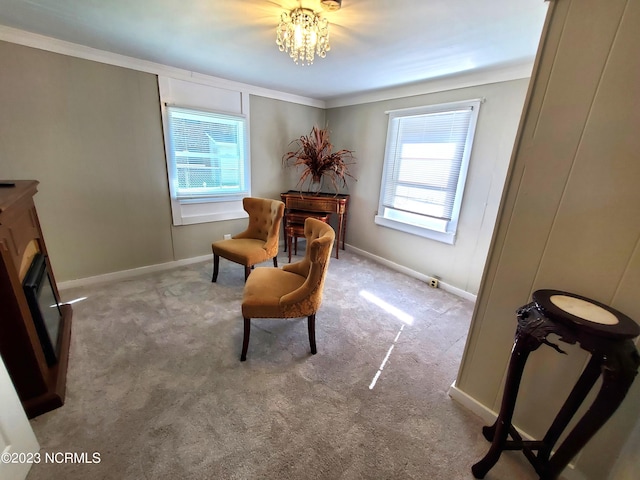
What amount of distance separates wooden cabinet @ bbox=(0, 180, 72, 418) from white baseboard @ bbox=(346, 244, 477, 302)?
3.33m

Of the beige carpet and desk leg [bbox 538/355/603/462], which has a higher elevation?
desk leg [bbox 538/355/603/462]

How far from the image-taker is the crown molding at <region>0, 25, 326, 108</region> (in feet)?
6.81

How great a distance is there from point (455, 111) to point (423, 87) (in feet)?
1.65

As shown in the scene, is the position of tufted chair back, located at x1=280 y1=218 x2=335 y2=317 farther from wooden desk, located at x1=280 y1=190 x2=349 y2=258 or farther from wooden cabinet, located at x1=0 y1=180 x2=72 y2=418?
wooden desk, located at x1=280 y1=190 x2=349 y2=258

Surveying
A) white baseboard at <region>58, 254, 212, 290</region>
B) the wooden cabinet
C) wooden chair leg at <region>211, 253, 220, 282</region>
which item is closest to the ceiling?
the wooden cabinet

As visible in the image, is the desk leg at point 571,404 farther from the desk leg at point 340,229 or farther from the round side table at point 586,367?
the desk leg at point 340,229

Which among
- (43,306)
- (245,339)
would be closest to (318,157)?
(245,339)

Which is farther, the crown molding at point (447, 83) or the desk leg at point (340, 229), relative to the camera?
the desk leg at point (340, 229)

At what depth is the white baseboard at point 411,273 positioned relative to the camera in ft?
9.52

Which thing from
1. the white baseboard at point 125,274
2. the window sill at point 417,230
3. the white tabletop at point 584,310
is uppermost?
the white tabletop at point 584,310

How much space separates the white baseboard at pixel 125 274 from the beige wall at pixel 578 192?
11.1ft

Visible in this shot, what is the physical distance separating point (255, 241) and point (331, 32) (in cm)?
207

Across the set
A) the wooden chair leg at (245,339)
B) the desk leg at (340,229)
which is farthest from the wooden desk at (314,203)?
the wooden chair leg at (245,339)

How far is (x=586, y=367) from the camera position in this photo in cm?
102
